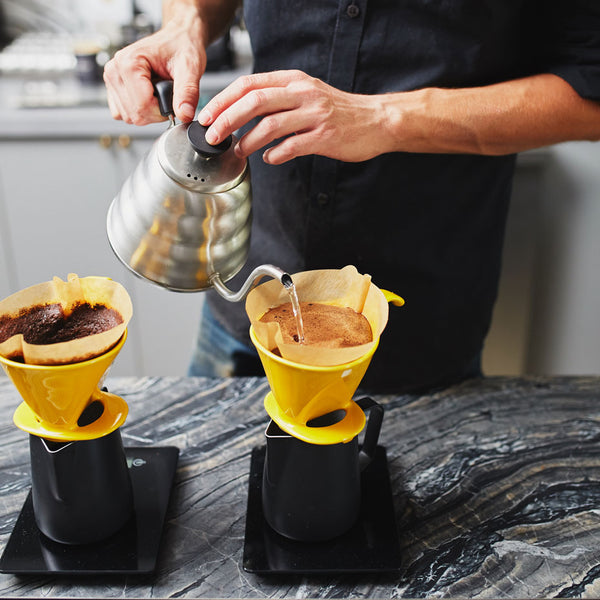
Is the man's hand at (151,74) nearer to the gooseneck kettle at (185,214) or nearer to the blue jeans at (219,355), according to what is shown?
the gooseneck kettle at (185,214)

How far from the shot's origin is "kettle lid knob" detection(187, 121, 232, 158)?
2.48 ft

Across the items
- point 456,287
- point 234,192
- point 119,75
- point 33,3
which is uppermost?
point 33,3

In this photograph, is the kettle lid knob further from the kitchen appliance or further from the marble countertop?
the marble countertop

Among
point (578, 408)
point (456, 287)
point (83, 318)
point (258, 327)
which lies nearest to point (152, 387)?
point (83, 318)

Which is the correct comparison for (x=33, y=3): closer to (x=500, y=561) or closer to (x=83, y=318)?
(x=83, y=318)

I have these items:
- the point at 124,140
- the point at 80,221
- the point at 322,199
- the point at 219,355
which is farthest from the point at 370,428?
the point at 80,221

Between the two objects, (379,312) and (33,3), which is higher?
(33,3)

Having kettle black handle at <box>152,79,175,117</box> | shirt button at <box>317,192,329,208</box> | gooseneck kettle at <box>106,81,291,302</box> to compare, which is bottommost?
shirt button at <box>317,192,329,208</box>

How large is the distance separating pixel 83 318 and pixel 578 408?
2.46 ft

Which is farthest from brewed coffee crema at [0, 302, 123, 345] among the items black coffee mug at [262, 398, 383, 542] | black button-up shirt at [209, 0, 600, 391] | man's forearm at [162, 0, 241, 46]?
man's forearm at [162, 0, 241, 46]

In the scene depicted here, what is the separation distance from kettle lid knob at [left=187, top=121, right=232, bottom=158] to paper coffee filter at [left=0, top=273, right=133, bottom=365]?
0.19 m

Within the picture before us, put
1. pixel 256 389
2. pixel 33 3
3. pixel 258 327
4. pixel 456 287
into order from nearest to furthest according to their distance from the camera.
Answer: pixel 258 327 → pixel 256 389 → pixel 456 287 → pixel 33 3

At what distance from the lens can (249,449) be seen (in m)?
0.98

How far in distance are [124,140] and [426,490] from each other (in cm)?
141
